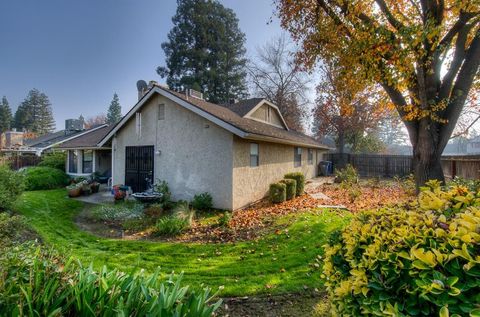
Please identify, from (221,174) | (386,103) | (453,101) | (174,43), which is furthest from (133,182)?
(174,43)

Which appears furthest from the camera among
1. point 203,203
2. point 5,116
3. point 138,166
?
point 5,116

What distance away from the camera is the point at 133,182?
42.3 ft

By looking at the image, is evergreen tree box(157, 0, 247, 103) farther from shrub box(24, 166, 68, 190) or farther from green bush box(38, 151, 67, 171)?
shrub box(24, 166, 68, 190)

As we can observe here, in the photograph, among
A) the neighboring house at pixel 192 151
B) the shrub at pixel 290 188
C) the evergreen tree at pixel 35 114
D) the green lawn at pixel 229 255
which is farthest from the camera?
the evergreen tree at pixel 35 114

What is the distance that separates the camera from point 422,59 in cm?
698

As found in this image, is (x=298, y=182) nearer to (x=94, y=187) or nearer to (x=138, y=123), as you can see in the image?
(x=138, y=123)

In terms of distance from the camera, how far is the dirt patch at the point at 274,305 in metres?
3.64

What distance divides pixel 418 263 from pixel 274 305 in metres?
2.88

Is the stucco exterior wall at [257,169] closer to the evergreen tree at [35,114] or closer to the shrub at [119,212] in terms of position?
the shrub at [119,212]

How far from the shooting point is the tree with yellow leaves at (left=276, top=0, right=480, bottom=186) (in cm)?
678

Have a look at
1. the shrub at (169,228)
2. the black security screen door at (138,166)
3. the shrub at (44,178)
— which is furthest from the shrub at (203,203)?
the shrub at (44,178)

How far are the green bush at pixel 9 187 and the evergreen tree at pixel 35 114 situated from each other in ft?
192

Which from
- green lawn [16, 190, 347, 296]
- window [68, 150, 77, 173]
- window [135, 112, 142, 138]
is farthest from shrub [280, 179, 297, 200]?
window [68, 150, 77, 173]

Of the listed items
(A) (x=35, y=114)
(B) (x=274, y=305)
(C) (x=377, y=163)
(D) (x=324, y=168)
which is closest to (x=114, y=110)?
(A) (x=35, y=114)
